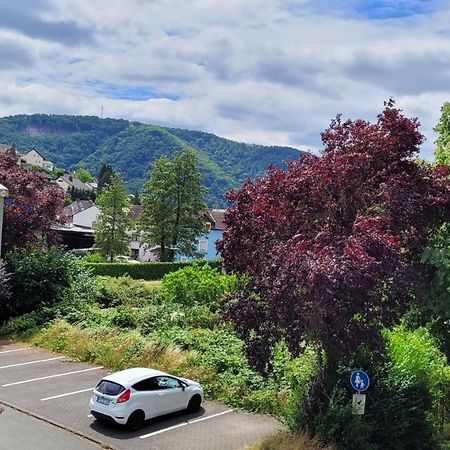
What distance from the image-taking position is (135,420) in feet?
48.6

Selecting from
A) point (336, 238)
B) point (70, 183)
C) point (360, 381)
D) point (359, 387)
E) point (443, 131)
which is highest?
point (443, 131)

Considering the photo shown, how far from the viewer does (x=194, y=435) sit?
1480cm

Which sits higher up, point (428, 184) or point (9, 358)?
point (428, 184)

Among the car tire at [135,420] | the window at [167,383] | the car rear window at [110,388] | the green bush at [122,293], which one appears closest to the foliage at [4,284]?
the green bush at [122,293]

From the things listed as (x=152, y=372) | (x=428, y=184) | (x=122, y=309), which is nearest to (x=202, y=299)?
(x=122, y=309)

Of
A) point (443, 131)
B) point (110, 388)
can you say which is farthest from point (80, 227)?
point (110, 388)

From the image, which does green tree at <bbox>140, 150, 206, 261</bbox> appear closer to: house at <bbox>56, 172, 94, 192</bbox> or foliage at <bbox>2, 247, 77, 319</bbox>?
foliage at <bbox>2, 247, 77, 319</bbox>

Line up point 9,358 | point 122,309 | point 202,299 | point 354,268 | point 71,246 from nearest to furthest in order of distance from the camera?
1. point 354,268
2. point 9,358
3. point 122,309
4. point 202,299
5. point 71,246

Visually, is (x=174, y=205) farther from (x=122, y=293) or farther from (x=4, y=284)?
(x=4, y=284)

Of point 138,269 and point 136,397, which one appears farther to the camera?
point 138,269

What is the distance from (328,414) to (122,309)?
15.5m

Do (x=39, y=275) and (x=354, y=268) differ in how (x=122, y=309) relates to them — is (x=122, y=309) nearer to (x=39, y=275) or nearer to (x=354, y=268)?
(x=39, y=275)

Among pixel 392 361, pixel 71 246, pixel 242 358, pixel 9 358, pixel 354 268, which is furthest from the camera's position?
pixel 71 246

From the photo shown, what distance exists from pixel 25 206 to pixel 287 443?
63.4 feet
